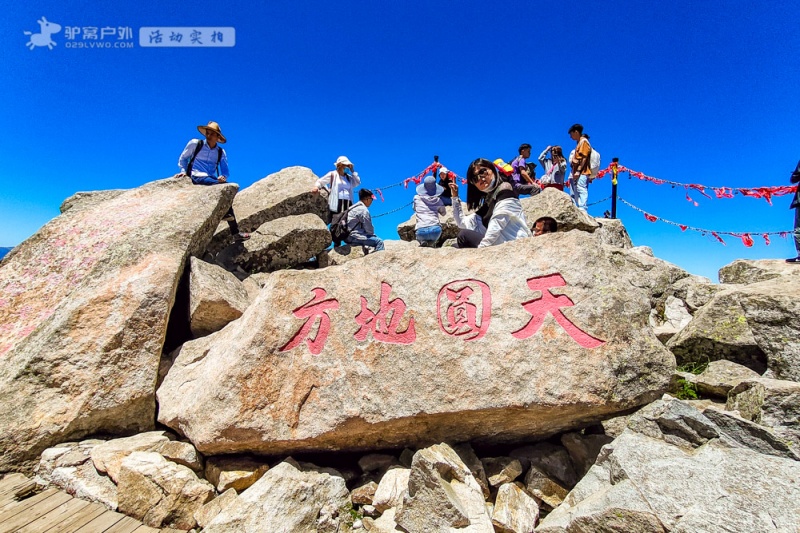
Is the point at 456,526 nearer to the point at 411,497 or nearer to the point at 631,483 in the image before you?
the point at 411,497

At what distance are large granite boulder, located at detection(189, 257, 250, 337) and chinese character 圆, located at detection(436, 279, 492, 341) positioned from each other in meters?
3.52

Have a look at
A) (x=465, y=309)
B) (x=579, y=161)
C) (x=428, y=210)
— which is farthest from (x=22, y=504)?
(x=579, y=161)

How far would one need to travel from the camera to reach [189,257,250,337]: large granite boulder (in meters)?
5.85

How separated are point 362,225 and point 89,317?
234 inches

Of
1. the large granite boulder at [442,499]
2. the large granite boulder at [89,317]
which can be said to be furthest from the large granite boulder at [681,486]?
the large granite boulder at [89,317]

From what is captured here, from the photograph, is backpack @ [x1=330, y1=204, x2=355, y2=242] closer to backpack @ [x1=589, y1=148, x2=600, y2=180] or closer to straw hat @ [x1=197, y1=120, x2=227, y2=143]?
straw hat @ [x1=197, y1=120, x2=227, y2=143]

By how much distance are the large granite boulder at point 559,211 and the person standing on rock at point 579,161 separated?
137 centimetres

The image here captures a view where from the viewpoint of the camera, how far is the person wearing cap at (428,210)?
859 centimetres

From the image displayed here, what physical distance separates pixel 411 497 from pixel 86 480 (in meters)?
3.66

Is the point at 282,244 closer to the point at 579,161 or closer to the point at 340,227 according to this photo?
the point at 340,227

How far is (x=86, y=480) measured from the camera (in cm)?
426

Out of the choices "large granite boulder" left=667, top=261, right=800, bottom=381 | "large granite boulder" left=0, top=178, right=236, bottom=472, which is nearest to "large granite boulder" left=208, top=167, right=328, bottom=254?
"large granite boulder" left=0, top=178, right=236, bottom=472

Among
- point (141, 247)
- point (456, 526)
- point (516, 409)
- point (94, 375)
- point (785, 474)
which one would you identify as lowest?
point (456, 526)

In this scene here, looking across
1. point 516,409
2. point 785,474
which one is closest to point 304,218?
point 516,409
